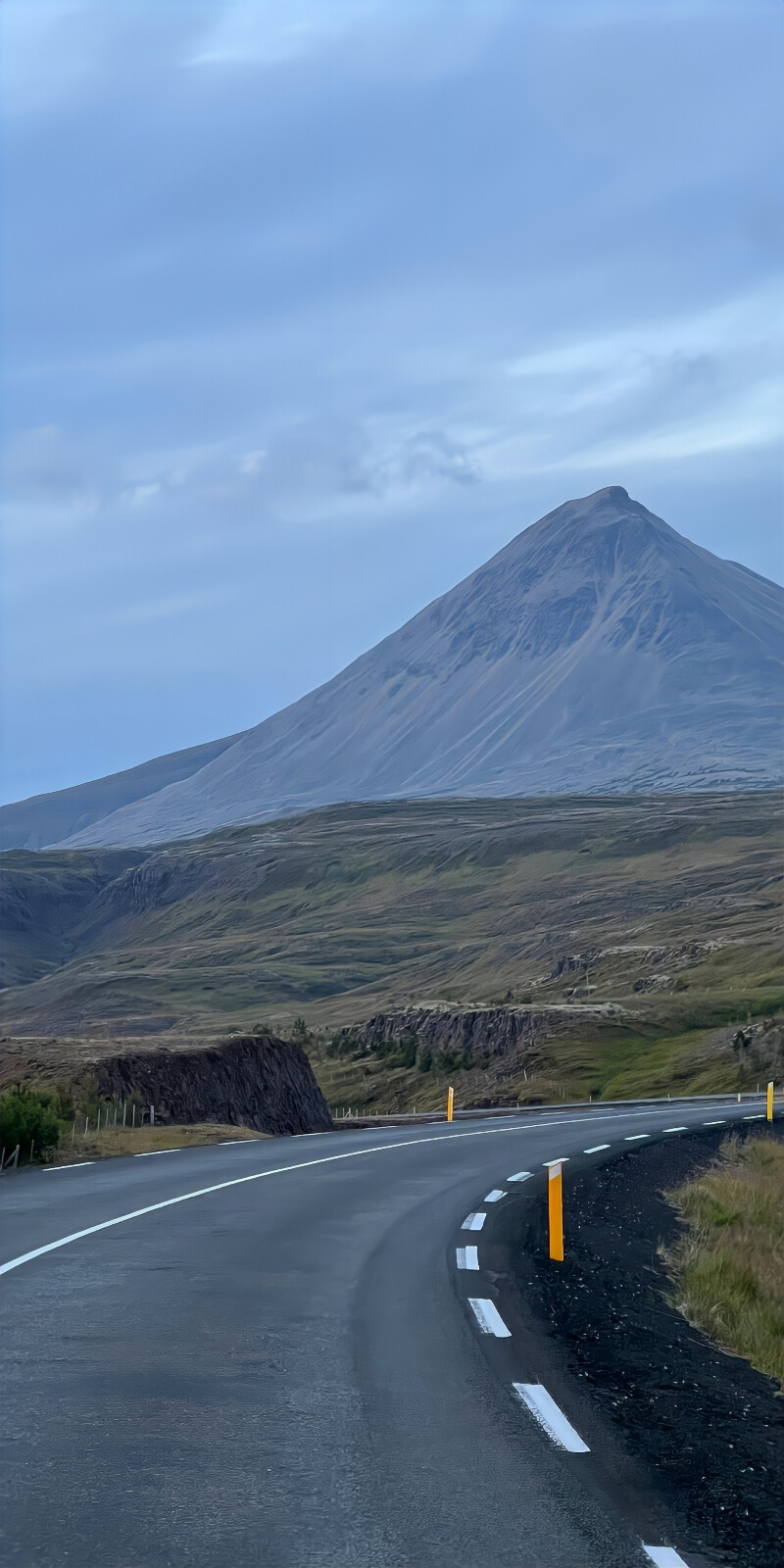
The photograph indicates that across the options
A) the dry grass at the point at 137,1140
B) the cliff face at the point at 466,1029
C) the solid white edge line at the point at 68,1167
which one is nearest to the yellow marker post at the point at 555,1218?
the solid white edge line at the point at 68,1167

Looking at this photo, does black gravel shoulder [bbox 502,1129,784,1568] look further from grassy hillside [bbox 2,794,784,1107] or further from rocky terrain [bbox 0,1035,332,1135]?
grassy hillside [bbox 2,794,784,1107]

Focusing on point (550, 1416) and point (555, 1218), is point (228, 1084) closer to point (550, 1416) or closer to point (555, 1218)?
point (555, 1218)

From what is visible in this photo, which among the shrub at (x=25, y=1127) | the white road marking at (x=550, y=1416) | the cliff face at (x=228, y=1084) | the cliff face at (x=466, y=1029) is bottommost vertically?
the cliff face at (x=466, y=1029)

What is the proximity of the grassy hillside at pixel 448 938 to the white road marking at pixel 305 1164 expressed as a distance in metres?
19.8

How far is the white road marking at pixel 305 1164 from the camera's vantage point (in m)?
12.1

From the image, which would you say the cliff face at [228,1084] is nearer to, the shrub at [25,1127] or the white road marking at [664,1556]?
the shrub at [25,1127]

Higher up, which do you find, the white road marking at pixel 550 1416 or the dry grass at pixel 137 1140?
the white road marking at pixel 550 1416

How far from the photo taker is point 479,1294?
10789 millimetres

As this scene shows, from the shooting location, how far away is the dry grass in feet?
70.9

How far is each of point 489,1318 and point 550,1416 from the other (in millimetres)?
2692

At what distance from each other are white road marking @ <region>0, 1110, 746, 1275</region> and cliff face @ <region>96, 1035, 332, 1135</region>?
5.61m

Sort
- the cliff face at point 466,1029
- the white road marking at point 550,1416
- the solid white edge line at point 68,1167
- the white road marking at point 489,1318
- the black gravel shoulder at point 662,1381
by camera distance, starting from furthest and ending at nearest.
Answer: the cliff face at point 466,1029
the solid white edge line at point 68,1167
the white road marking at point 489,1318
the white road marking at point 550,1416
the black gravel shoulder at point 662,1381

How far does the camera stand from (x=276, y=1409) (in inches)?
285

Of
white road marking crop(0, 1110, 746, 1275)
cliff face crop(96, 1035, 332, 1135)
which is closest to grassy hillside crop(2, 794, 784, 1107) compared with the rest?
white road marking crop(0, 1110, 746, 1275)
